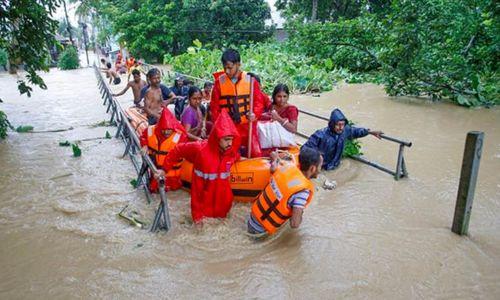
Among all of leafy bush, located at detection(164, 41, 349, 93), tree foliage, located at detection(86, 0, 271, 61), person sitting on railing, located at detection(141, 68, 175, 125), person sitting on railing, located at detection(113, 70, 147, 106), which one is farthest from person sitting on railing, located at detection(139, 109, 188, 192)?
tree foliage, located at detection(86, 0, 271, 61)

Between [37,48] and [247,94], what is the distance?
5184 millimetres

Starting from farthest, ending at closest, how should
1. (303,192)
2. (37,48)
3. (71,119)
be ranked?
(71,119), (37,48), (303,192)

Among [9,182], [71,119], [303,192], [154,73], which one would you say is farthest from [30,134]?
→ [303,192]

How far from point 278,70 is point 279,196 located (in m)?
11.3

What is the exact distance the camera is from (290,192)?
3.21m

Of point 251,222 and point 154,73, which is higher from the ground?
point 154,73

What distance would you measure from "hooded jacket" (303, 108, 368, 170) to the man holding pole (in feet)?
3.38

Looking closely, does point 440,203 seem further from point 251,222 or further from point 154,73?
point 154,73

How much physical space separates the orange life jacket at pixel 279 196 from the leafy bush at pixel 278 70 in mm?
9806

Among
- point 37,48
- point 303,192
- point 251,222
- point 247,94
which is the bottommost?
point 251,222

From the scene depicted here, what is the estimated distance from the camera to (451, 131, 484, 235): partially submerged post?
11.3ft

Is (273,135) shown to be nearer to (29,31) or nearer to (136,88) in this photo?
(136,88)

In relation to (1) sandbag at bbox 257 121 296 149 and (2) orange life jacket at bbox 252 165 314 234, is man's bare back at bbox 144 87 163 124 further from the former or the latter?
(2) orange life jacket at bbox 252 165 314 234

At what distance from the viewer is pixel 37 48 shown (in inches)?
291
